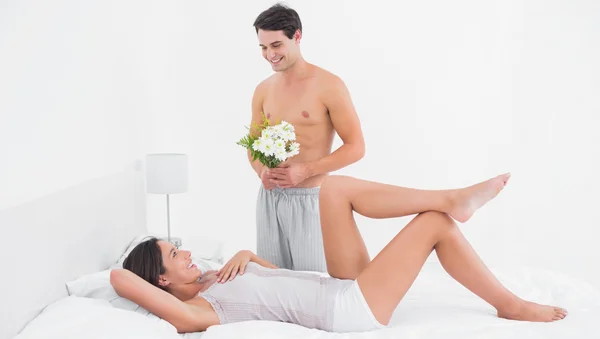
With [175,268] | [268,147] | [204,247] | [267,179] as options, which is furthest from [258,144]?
[204,247]

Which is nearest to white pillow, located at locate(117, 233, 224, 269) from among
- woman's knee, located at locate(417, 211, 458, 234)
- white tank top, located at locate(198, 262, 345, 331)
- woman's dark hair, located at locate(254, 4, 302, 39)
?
white tank top, located at locate(198, 262, 345, 331)

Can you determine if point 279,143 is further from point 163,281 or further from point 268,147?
point 163,281

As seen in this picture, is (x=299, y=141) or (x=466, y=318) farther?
(x=299, y=141)

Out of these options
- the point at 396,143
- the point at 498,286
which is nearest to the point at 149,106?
the point at 396,143

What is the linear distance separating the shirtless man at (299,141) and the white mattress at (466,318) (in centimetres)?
61

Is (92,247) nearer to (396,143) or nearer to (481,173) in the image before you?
(396,143)

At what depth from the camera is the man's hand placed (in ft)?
9.06

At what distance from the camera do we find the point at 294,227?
9.48ft

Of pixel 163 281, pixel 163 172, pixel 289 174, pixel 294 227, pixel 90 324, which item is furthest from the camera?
pixel 163 172

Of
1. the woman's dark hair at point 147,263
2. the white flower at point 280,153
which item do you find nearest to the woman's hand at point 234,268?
the woman's dark hair at point 147,263

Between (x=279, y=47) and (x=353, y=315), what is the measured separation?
4.30 ft

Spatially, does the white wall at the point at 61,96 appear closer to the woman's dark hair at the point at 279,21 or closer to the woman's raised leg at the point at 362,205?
the woman's dark hair at the point at 279,21

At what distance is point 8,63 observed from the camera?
200cm

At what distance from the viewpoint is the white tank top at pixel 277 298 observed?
226 centimetres
